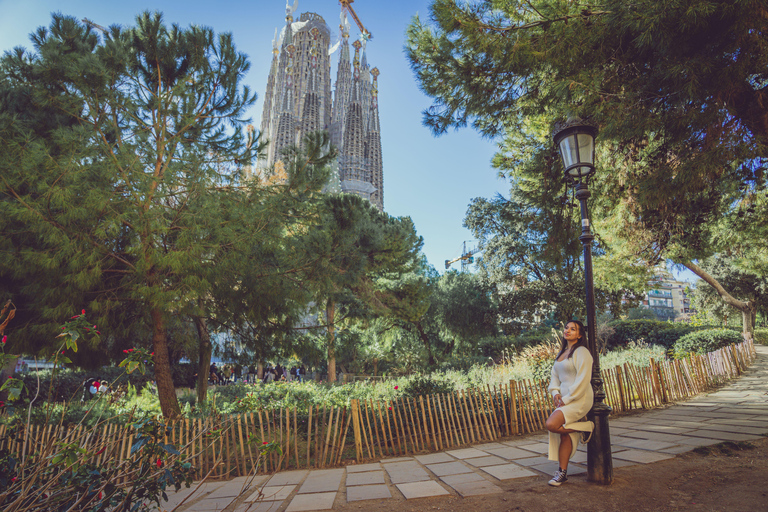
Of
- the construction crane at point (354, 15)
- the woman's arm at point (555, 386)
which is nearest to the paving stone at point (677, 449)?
the woman's arm at point (555, 386)

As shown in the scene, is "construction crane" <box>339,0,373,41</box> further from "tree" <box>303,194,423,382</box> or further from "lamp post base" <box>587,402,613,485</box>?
"lamp post base" <box>587,402,613,485</box>

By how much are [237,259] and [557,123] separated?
4.76m

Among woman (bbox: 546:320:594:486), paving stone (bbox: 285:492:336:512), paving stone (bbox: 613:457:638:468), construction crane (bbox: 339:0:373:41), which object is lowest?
paving stone (bbox: 285:492:336:512)

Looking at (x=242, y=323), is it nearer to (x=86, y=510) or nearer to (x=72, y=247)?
(x=72, y=247)

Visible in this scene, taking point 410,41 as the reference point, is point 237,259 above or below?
below

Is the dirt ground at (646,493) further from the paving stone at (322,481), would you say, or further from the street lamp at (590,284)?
the paving stone at (322,481)

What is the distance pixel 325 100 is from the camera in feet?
220

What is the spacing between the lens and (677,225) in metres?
5.81

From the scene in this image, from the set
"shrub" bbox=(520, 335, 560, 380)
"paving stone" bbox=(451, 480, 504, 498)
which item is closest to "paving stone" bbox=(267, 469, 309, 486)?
"paving stone" bbox=(451, 480, 504, 498)

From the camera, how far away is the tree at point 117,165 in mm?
4980

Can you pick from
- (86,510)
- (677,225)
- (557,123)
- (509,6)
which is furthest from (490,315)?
(86,510)

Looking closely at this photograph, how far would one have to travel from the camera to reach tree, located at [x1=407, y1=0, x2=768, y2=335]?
3.42 m

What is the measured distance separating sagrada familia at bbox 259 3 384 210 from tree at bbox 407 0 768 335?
5333cm

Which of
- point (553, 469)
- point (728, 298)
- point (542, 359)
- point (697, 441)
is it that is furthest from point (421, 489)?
point (728, 298)
